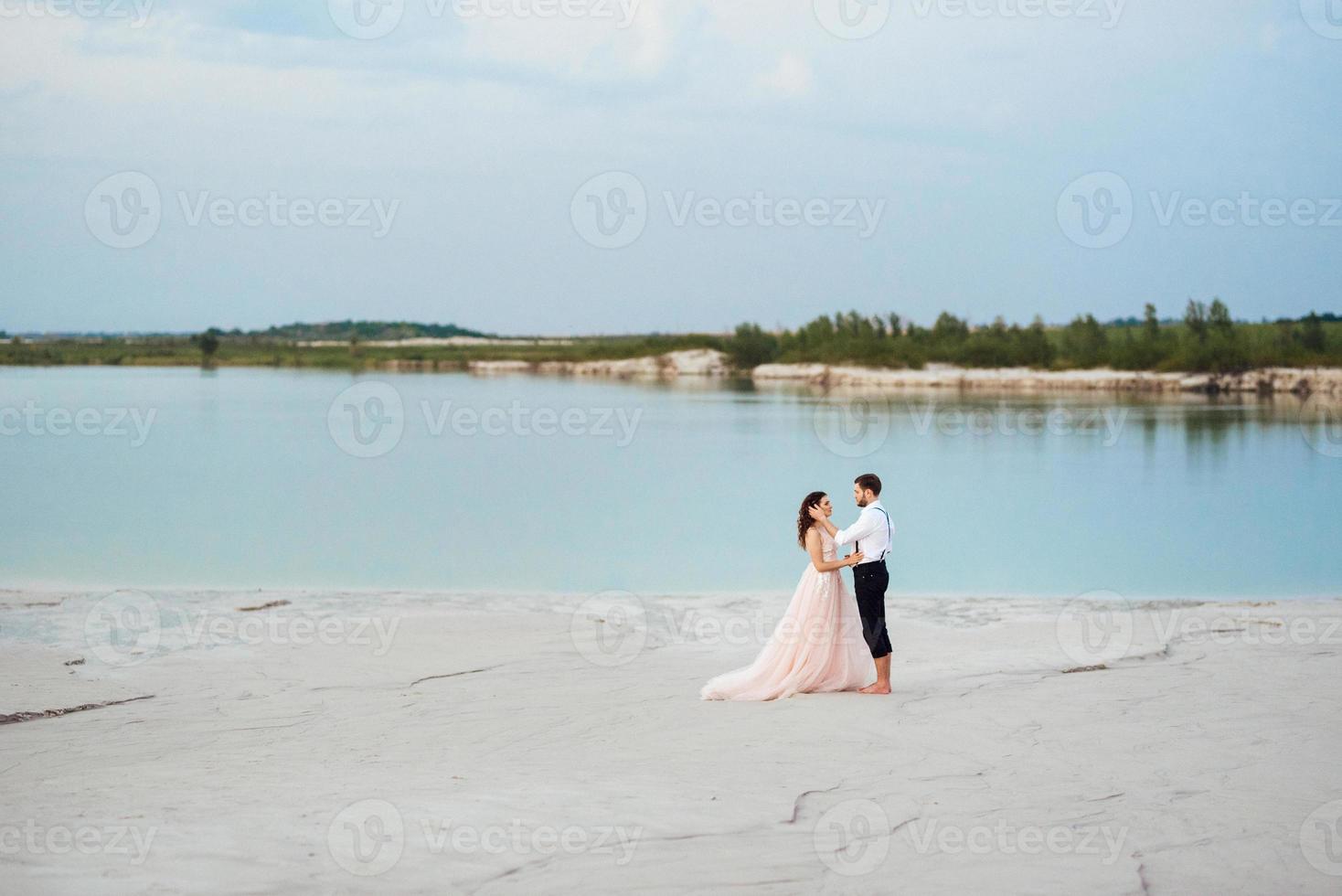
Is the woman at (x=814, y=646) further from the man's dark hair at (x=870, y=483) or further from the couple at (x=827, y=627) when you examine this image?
the man's dark hair at (x=870, y=483)

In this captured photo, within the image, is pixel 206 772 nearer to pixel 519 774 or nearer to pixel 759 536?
pixel 519 774

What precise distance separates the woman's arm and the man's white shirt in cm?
8

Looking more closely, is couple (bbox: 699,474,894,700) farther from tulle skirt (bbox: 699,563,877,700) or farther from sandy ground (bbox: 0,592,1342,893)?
sandy ground (bbox: 0,592,1342,893)

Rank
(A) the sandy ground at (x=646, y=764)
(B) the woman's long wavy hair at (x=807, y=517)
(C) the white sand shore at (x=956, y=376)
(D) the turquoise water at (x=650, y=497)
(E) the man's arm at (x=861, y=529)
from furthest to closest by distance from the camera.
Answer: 1. (C) the white sand shore at (x=956, y=376)
2. (D) the turquoise water at (x=650, y=497)
3. (B) the woman's long wavy hair at (x=807, y=517)
4. (E) the man's arm at (x=861, y=529)
5. (A) the sandy ground at (x=646, y=764)

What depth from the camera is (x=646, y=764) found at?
6664 millimetres

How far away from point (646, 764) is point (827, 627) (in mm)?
2062

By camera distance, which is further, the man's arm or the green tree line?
the green tree line

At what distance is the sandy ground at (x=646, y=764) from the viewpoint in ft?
16.7

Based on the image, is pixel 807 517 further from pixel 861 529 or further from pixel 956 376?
pixel 956 376

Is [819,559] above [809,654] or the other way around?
above

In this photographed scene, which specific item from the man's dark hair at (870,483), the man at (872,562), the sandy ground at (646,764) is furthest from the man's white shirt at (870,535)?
the sandy ground at (646,764)

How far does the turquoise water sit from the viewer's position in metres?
17.7

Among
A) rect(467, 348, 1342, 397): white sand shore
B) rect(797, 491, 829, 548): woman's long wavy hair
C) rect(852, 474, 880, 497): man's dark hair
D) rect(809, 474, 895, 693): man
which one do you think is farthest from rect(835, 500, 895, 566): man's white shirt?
rect(467, 348, 1342, 397): white sand shore

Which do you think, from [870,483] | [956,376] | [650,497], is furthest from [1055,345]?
[870,483]
